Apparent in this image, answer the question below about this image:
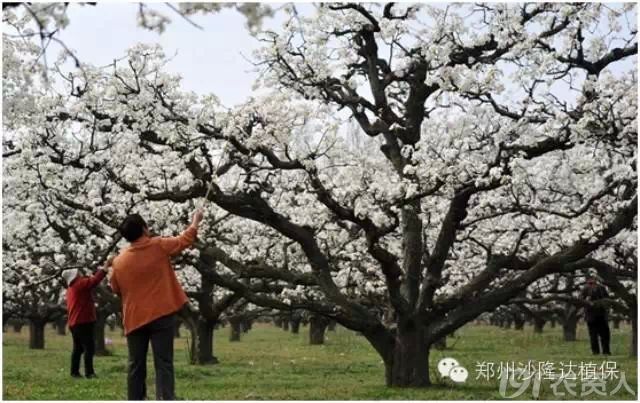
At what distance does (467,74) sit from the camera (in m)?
11.6

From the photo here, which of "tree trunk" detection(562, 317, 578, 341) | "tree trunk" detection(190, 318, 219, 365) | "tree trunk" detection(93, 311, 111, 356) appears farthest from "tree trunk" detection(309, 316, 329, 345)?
"tree trunk" detection(190, 318, 219, 365)

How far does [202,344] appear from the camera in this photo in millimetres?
19812

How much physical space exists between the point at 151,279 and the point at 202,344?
1257cm

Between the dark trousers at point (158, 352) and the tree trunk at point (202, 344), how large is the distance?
39.2ft

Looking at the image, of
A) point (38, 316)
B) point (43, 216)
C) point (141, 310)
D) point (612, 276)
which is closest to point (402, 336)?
point (612, 276)

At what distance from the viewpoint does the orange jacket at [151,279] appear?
754cm

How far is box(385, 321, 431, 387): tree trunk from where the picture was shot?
41.4 feet

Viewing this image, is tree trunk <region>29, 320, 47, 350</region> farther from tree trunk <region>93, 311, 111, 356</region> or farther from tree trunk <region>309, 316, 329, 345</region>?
tree trunk <region>309, 316, 329, 345</region>

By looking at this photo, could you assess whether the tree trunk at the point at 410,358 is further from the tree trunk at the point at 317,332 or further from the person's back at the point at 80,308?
the tree trunk at the point at 317,332

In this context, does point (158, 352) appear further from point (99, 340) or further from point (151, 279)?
point (99, 340)

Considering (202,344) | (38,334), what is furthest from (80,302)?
(38,334)

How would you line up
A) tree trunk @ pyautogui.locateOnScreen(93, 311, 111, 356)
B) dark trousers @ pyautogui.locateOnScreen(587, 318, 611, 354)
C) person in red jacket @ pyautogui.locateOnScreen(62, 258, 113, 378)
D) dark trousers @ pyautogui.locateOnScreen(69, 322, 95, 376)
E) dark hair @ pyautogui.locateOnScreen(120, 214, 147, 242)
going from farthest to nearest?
1. tree trunk @ pyautogui.locateOnScreen(93, 311, 111, 356)
2. dark trousers @ pyautogui.locateOnScreen(587, 318, 611, 354)
3. dark trousers @ pyautogui.locateOnScreen(69, 322, 95, 376)
4. person in red jacket @ pyautogui.locateOnScreen(62, 258, 113, 378)
5. dark hair @ pyautogui.locateOnScreen(120, 214, 147, 242)

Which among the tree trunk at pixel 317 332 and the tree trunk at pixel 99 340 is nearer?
the tree trunk at pixel 99 340

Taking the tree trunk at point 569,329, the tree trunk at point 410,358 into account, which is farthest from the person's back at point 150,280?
the tree trunk at point 569,329
